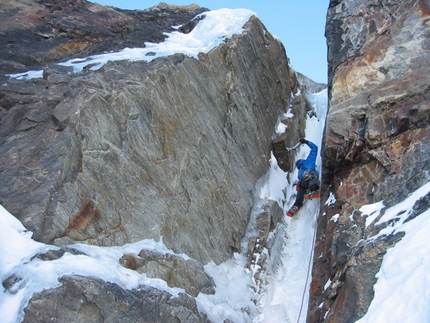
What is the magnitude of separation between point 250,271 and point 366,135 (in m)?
4.15

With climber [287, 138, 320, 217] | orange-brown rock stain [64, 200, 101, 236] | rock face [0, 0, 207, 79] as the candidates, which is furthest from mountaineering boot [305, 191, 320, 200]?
orange-brown rock stain [64, 200, 101, 236]

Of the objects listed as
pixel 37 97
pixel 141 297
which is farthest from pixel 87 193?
pixel 37 97

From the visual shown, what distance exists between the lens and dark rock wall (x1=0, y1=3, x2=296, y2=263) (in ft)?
25.8

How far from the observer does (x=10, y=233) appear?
690 centimetres

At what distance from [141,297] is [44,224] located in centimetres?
188

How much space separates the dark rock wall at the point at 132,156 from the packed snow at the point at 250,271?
1.25 feet

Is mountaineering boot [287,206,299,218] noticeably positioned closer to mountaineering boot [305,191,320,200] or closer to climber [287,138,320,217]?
climber [287,138,320,217]

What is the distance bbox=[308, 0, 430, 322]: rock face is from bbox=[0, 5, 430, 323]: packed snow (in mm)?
433

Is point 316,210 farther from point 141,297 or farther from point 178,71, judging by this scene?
point 141,297

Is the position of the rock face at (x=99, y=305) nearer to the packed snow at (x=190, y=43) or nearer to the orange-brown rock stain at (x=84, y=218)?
the orange-brown rock stain at (x=84, y=218)

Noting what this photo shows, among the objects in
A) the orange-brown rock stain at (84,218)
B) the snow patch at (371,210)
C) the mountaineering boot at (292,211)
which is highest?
the snow patch at (371,210)

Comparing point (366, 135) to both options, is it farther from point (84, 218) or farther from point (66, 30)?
point (66, 30)

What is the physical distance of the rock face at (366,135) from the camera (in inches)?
314

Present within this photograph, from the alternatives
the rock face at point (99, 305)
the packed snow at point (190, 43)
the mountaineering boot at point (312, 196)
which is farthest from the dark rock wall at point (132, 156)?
the mountaineering boot at point (312, 196)
